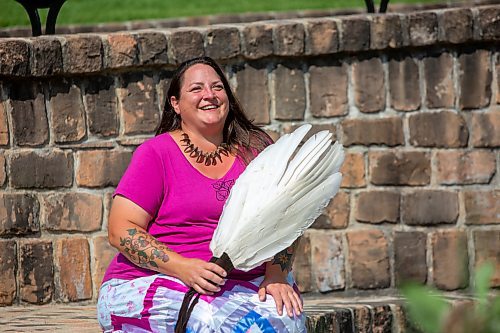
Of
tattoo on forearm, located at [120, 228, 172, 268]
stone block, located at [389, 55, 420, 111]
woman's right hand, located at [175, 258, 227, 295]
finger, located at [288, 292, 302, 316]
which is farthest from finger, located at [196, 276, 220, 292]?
stone block, located at [389, 55, 420, 111]

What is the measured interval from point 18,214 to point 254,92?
48.0 inches

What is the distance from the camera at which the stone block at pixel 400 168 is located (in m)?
4.79

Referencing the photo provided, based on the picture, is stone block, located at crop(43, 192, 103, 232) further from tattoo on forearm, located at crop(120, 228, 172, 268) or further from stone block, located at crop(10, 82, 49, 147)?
tattoo on forearm, located at crop(120, 228, 172, 268)

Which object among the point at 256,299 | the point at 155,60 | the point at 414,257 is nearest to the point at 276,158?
the point at 256,299

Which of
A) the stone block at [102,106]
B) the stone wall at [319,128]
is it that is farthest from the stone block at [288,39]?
the stone block at [102,106]

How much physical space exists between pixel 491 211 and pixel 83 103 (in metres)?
2.03

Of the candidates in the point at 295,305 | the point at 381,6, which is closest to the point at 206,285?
the point at 295,305

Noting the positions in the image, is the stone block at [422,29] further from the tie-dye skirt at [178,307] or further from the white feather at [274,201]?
the tie-dye skirt at [178,307]

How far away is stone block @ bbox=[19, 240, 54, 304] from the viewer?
442cm

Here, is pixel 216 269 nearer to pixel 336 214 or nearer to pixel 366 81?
pixel 336 214

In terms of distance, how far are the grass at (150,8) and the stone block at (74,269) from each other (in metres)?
4.97

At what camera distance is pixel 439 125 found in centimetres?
484

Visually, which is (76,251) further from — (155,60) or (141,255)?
(141,255)

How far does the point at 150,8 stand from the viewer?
962cm
